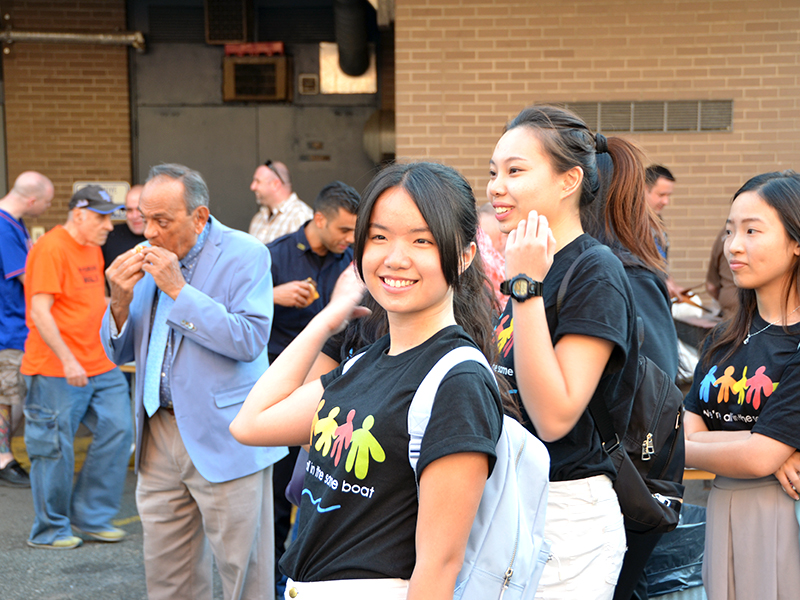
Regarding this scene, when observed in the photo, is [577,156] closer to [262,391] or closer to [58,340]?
[262,391]

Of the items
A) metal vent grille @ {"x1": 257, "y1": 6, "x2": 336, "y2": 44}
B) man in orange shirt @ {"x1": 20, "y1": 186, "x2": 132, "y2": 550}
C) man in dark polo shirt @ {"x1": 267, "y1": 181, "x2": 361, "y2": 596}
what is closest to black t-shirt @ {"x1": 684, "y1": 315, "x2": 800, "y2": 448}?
man in dark polo shirt @ {"x1": 267, "y1": 181, "x2": 361, "y2": 596}

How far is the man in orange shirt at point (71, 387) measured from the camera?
4.82 metres

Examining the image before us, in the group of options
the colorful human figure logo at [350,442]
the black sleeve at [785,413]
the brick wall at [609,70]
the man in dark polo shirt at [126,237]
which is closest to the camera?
the colorful human figure logo at [350,442]

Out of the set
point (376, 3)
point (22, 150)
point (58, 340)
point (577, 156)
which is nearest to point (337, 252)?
point (58, 340)

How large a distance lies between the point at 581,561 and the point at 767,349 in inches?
35.9

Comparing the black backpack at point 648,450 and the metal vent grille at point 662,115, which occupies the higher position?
the metal vent grille at point 662,115

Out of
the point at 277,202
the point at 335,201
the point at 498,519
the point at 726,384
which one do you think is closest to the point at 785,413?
the point at 726,384

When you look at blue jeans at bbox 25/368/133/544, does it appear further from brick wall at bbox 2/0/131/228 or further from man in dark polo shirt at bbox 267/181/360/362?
brick wall at bbox 2/0/131/228

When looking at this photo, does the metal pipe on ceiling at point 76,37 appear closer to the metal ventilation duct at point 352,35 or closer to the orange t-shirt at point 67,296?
the metal ventilation duct at point 352,35

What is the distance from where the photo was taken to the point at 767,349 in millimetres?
2363

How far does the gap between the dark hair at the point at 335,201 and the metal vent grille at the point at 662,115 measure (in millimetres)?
3460

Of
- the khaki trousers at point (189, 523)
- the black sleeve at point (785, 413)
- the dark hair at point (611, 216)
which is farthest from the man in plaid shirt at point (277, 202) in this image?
the black sleeve at point (785, 413)

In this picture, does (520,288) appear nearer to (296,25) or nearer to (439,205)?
(439,205)

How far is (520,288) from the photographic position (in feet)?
5.89
